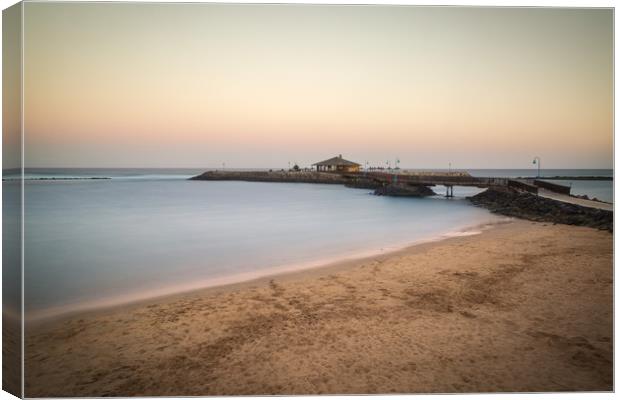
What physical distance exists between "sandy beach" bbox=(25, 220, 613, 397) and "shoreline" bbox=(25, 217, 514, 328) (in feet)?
0.44

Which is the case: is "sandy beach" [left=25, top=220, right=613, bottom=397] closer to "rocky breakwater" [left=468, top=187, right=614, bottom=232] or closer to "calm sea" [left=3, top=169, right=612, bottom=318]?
"calm sea" [left=3, top=169, right=612, bottom=318]

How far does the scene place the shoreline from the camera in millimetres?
4754

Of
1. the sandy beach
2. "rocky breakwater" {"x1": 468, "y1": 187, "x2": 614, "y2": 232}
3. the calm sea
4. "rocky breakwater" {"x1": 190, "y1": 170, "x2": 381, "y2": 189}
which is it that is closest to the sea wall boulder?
"rocky breakwater" {"x1": 190, "y1": 170, "x2": 381, "y2": 189}

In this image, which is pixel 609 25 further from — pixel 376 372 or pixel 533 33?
pixel 376 372

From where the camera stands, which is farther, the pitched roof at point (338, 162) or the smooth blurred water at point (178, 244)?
the pitched roof at point (338, 162)

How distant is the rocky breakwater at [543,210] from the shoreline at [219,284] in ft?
18.9

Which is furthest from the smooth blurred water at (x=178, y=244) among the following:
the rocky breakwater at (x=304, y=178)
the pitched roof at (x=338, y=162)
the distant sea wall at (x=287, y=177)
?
the pitched roof at (x=338, y=162)

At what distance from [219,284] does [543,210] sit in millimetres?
13249

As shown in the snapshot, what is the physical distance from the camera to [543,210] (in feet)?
45.8

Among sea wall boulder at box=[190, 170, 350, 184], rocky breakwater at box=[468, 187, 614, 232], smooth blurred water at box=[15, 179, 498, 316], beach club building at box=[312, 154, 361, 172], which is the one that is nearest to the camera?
smooth blurred water at box=[15, 179, 498, 316]

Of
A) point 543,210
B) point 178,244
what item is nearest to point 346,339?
point 178,244

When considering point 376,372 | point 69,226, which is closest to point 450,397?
point 376,372

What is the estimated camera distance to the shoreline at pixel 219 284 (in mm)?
4754

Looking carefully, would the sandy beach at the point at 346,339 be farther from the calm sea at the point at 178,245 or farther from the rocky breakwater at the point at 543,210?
the rocky breakwater at the point at 543,210
